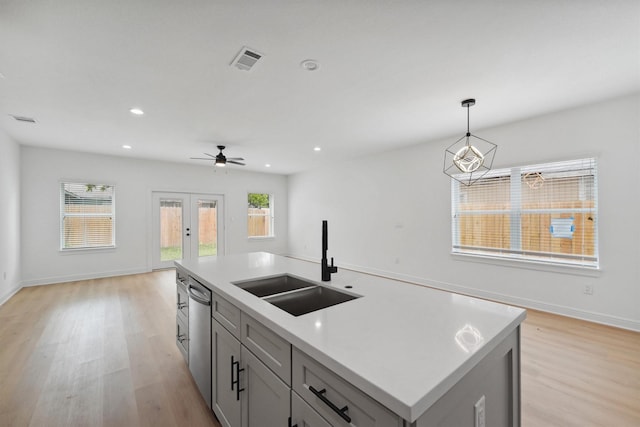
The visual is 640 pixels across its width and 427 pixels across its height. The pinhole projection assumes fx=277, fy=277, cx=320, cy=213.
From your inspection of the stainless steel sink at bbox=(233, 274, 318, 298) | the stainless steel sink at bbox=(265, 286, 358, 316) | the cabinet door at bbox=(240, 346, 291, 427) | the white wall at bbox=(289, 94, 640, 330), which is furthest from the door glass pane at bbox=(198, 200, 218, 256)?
the cabinet door at bbox=(240, 346, 291, 427)

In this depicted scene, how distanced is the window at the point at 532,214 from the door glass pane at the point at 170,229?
→ 6.05 meters

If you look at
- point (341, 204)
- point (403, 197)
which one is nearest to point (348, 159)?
point (341, 204)

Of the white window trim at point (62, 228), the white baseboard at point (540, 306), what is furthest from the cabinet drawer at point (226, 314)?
the white window trim at point (62, 228)

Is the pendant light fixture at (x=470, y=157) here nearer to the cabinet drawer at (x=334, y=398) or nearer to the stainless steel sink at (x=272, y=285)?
the stainless steel sink at (x=272, y=285)

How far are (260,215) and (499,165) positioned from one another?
6.14 metres

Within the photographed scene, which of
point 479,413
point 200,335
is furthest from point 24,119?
point 479,413

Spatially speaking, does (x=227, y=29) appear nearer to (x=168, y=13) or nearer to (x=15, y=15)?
(x=168, y=13)

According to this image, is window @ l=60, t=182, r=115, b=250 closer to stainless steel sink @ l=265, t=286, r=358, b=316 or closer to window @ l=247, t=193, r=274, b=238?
window @ l=247, t=193, r=274, b=238

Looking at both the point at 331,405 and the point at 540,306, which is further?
the point at 540,306

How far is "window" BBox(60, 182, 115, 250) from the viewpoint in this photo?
5432 millimetres

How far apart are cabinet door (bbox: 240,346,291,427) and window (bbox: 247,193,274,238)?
6.82 metres

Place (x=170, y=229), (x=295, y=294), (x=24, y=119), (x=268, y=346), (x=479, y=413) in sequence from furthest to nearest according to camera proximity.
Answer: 1. (x=170, y=229)
2. (x=24, y=119)
3. (x=295, y=294)
4. (x=268, y=346)
5. (x=479, y=413)

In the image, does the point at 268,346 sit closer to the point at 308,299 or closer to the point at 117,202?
the point at 308,299

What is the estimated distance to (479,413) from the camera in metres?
0.94
